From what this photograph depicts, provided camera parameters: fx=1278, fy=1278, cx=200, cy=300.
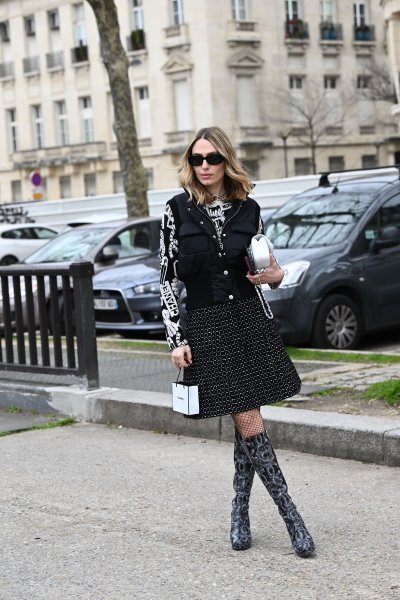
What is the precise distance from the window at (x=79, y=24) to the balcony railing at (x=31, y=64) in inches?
129

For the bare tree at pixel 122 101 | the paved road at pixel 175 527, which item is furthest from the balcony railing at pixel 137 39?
the paved road at pixel 175 527

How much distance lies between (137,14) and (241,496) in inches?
2172

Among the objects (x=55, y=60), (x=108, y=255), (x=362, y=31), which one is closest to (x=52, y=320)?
(x=108, y=255)

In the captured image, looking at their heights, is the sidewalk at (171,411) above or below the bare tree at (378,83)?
below

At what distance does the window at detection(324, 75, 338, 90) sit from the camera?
60.8 metres

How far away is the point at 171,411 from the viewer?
9.04 meters

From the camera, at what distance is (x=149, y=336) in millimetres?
15898

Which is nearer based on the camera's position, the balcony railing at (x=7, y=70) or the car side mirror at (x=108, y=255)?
the car side mirror at (x=108, y=255)

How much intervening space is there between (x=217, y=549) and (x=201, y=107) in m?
51.5

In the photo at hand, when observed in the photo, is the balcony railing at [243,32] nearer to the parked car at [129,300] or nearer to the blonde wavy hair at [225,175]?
the parked car at [129,300]

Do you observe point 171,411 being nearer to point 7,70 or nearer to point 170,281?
point 170,281

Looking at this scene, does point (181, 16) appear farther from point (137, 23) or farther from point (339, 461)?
point (339, 461)

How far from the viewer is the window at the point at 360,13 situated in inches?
2430

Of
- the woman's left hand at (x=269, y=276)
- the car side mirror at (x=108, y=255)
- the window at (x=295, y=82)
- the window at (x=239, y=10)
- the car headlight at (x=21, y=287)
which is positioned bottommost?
the car headlight at (x=21, y=287)
